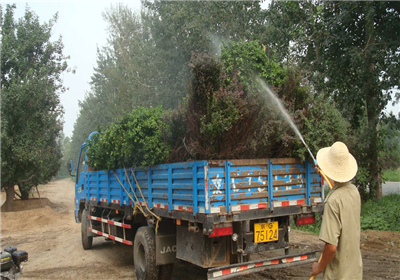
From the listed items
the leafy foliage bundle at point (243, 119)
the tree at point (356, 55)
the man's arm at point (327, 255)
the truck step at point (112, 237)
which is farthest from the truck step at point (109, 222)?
the tree at point (356, 55)

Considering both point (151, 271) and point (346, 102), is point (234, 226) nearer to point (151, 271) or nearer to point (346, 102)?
point (151, 271)

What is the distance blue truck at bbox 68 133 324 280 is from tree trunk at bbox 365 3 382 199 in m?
6.83

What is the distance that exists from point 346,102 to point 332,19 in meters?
2.73

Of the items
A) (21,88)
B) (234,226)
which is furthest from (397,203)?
(21,88)

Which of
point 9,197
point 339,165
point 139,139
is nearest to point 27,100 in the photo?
point 9,197

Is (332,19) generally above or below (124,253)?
above

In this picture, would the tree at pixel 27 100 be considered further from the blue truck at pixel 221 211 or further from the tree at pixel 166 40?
the blue truck at pixel 221 211

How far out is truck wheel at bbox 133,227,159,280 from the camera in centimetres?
565

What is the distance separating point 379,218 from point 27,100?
15127mm

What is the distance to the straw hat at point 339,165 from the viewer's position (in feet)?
9.77

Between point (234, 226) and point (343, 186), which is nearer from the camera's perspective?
point (343, 186)

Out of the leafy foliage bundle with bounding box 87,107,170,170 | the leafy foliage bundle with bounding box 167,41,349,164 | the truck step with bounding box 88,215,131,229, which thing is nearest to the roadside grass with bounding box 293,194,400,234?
the leafy foliage bundle with bounding box 167,41,349,164

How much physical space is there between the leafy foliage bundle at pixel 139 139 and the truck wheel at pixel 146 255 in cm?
116

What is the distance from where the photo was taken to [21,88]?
16.2 meters
